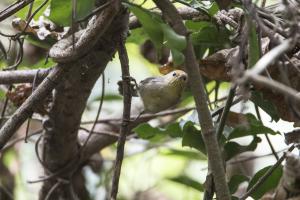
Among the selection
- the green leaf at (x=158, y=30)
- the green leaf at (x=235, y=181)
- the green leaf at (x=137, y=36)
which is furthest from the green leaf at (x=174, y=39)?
the green leaf at (x=137, y=36)

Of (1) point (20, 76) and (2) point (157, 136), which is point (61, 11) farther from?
(2) point (157, 136)

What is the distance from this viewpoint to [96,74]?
2.77 feet

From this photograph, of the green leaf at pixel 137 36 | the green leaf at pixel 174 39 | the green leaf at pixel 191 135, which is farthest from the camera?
the green leaf at pixel 137 36

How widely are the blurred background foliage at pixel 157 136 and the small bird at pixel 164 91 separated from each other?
8 centimetres

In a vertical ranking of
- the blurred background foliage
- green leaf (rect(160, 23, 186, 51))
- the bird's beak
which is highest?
green leaf (rect(160, 23, 186, 51))

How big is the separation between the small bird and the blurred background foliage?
0.26 feet

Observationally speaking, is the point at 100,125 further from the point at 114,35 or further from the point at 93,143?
the point at 114,35

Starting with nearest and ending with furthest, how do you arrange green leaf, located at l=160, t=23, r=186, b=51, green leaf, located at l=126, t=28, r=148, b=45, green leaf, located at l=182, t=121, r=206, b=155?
green leaf, located at l=160, t=23, r=186, b=51
green leaf, located at l=182, t=121, r=206, b=155
green leaf, located at l=126, t=28, r=148, b=45

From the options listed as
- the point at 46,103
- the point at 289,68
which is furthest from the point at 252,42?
the point at 46,103

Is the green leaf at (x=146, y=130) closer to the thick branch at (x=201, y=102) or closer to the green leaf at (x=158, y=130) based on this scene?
the green leaf at (x=158, y=130)

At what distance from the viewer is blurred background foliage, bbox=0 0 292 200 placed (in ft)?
2.23

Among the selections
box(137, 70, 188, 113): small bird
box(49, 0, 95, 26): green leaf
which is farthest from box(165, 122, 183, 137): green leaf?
box(49, 0, 95, 26): green leaf

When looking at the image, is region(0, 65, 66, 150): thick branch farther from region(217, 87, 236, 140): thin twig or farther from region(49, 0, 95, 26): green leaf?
region(217, 87, 236, 140): thin twig

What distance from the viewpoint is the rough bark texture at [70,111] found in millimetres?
784
